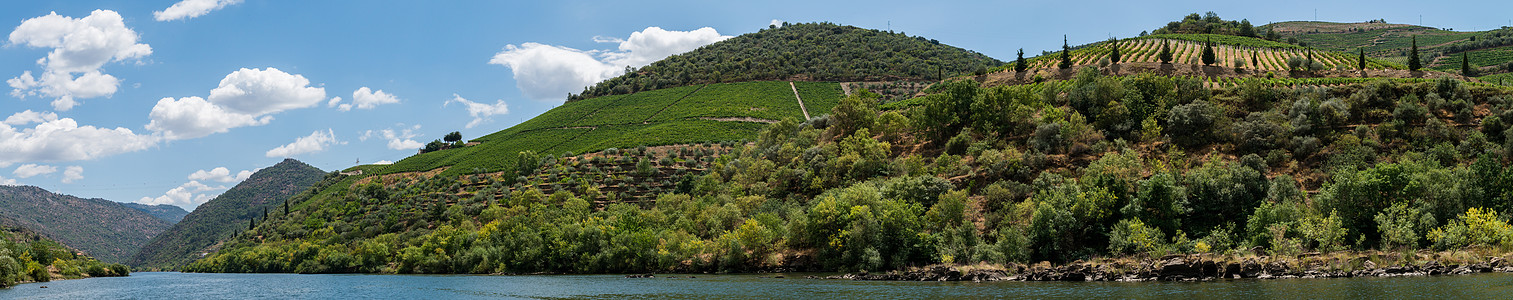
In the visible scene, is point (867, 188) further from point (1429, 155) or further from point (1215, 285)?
point (1429, 155)

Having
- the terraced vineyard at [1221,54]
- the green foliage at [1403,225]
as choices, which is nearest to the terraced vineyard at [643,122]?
the terraced vineyard at [1221,54]

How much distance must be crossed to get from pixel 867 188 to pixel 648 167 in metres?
58.9

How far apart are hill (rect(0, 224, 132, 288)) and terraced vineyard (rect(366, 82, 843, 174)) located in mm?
50410

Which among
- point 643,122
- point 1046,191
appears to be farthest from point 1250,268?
point 643,122

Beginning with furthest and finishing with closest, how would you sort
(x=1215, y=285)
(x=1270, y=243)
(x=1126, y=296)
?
(x=1270, y=243) → (x=1215, y=285) → (x=1126, y=296)

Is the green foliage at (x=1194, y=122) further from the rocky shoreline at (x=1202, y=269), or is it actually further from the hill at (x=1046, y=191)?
the rocky shoreline at (x=1202, y=269)

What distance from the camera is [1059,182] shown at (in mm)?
75688

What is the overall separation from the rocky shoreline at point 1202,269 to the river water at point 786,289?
2.32m

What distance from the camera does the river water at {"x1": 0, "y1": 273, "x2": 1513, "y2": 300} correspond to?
41.4 meters

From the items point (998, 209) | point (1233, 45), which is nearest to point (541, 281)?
point (998, 209)

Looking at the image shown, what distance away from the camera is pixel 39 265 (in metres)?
83.8

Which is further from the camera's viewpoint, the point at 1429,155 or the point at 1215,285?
the point at 1429,155

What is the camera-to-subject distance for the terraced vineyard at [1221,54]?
102 metres

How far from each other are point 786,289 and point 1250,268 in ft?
89.6
